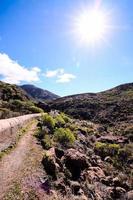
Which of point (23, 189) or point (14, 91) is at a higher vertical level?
point (14, 91)

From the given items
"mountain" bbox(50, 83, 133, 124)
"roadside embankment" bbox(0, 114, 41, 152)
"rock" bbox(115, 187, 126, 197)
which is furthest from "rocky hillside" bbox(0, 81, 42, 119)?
"mountain" bbox(50, 83, 133, 124)

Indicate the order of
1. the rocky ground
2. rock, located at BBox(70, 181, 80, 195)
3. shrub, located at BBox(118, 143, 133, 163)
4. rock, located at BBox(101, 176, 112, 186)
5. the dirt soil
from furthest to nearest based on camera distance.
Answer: shrub, located at BBox(118, 143, 133, 163) < rock, located at BBox(101, 176, 112, 186) < rock, located at BBox(70, 181, 80, 195) < the rocky ground < the dirt soil

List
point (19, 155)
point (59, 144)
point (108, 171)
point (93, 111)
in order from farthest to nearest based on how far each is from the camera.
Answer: point (93, 111) → point (59, 144) → point (108, 171) → point (19, 155)

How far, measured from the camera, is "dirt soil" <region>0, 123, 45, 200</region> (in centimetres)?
1512

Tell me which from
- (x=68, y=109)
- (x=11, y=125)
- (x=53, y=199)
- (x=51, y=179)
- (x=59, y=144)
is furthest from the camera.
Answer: (x=68, y=109)

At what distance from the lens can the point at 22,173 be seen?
17.5 metres

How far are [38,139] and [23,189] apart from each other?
12.3 metres

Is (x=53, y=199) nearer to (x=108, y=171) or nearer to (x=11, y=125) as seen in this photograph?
(x=108, y=171)

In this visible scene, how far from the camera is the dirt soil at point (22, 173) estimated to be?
15.1 metres

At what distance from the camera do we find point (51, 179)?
17.5m

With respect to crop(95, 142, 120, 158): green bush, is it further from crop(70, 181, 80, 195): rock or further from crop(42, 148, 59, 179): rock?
crop(70, 181, 80, 195): rock

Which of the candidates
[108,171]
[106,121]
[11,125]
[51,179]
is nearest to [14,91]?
[106,121]

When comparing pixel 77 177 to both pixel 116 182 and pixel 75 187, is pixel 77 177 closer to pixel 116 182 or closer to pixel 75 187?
pixel 75 187

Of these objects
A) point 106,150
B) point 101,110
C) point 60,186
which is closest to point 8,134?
point 60,186
